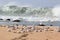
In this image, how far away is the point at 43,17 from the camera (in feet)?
46.8

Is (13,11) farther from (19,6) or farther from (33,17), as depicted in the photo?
(33,17)

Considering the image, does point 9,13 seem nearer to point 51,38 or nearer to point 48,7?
point 48,7

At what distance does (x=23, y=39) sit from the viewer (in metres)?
4.38

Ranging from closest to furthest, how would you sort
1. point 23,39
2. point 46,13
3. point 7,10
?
point 23,39, point 46,13, point 7,10

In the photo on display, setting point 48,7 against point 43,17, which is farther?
point 48,7

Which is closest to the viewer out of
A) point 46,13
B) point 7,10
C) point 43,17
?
point 43,17

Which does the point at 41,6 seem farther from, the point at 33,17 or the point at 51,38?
the point at 51,38

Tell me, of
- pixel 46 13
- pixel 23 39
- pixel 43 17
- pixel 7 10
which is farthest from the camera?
pixel 7 10

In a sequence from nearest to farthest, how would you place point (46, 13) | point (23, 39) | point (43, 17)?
point (23, 39) → point (43, 17) → point (46, 13)

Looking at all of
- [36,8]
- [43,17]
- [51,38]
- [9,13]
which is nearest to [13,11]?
[9,13]

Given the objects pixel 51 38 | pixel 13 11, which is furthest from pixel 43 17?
pixel 51 38

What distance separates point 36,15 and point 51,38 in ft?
33.9

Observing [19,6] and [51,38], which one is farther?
[19,6]

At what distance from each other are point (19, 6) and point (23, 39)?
40.1 feet
